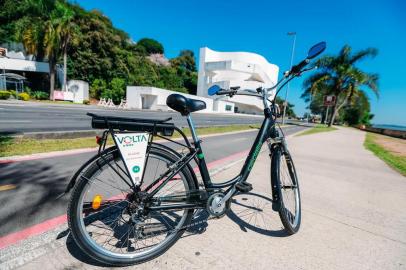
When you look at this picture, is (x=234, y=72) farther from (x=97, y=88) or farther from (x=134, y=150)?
(x=134, y=150)

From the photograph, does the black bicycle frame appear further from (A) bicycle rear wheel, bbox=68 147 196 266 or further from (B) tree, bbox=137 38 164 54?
(B) tree, bbox=137 38 164 54

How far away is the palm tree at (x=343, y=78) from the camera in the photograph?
25109 mm

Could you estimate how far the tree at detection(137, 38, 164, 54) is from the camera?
2923 inches

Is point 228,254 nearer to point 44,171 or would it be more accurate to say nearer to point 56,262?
point 56,262

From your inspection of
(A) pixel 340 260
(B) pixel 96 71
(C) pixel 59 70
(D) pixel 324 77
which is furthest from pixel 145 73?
(A) pixel 340 260

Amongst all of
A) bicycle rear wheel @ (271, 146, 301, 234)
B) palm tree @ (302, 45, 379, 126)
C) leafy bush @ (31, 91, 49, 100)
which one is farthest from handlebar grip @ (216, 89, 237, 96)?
leafy bush @ (31, 91, 49, 100)

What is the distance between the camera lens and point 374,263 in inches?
80.2

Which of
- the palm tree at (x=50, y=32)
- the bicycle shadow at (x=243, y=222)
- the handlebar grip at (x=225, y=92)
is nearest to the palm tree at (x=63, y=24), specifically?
the palm tree at (x=50, y=32)

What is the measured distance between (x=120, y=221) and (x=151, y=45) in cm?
8070

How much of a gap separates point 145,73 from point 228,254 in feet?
147

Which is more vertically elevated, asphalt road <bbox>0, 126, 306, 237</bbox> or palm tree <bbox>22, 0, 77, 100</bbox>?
palm tree <bbox>22, 0, 77, 100</bbox>

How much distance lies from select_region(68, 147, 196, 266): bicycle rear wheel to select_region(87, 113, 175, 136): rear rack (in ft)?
0.64

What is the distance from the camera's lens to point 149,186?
1.84 metres

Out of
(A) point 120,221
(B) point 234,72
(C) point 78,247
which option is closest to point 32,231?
(C) point 78,247
